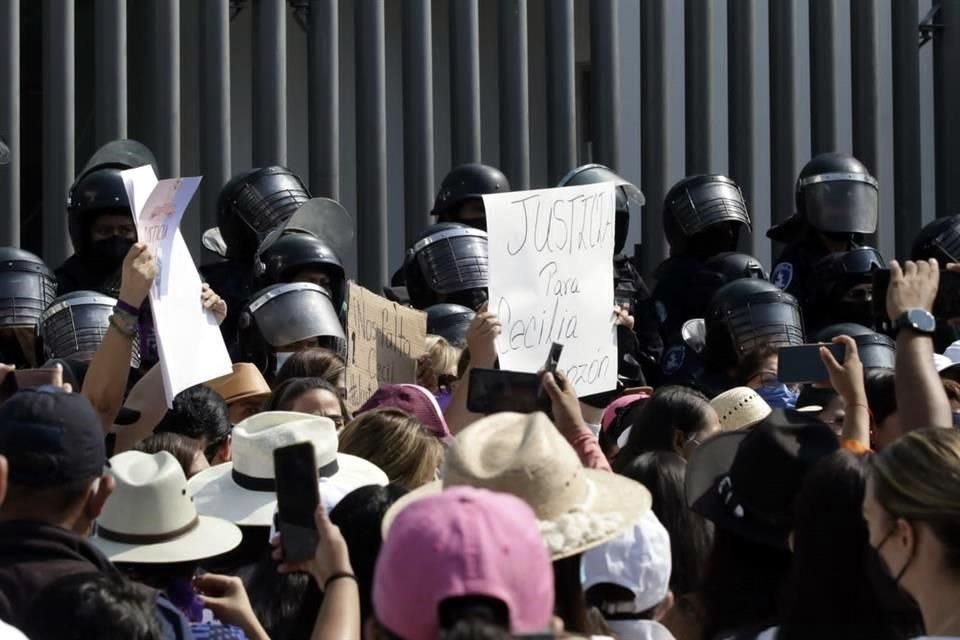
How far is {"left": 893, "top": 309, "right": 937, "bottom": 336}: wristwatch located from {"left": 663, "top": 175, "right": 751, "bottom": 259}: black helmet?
148 inches

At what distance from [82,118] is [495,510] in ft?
29.3

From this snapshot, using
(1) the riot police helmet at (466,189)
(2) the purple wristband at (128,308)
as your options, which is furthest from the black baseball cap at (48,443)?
(1) the riot police helmet at (466,189)

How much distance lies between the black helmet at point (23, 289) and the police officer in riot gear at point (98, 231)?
19 centimetres

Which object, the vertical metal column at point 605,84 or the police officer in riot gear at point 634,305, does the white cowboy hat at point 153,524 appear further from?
the vertical metal column at point 605,84

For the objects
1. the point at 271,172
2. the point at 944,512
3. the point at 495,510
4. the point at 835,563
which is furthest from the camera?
the point at 271,172

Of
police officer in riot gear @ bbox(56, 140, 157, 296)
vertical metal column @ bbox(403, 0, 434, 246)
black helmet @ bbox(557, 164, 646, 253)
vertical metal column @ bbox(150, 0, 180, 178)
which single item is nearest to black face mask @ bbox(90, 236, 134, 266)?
police officer in riot gear @ bbox(56, 140, 157, 296)

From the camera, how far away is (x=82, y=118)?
10.4 metres

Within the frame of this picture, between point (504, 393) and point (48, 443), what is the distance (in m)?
1.40

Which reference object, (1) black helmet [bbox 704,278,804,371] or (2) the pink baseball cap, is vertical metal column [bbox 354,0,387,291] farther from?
(2) the pink baseball cap

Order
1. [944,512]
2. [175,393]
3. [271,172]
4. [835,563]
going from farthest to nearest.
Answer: [271,172], [175,393], [835,563], [944,512]

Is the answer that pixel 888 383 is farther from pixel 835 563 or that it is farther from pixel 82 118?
pixel 82 118

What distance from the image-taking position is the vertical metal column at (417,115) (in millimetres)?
9594

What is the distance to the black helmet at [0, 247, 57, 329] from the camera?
6.12 m

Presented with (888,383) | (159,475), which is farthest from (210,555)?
(888,383)
